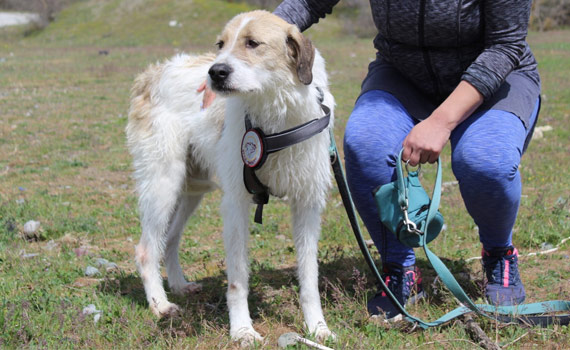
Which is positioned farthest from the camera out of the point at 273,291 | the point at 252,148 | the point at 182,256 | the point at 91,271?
the point at 182,256

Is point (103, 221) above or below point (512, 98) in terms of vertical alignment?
below

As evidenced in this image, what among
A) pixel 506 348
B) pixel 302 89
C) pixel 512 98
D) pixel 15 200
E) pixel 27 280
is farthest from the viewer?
pixel 15 200

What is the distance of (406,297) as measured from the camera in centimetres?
314

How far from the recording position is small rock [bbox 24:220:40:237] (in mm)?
4387

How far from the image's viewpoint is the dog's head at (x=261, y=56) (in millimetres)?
2578

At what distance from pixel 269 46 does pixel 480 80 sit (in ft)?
3.34

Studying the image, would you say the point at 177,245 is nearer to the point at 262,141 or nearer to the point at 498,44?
the point at 262,141

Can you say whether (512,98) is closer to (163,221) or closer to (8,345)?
(163,221)

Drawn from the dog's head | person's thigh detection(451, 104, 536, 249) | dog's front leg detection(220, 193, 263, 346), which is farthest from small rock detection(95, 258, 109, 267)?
person's thigh detection(451, 104, 536, 249)

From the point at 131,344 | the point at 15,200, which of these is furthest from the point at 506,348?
the point at 15,200

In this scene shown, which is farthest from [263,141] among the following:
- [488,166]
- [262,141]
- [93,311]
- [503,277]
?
[503,277]

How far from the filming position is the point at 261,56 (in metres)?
2.66

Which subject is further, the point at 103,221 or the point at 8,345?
the point at 103,221

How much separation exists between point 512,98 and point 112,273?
2672 mm
